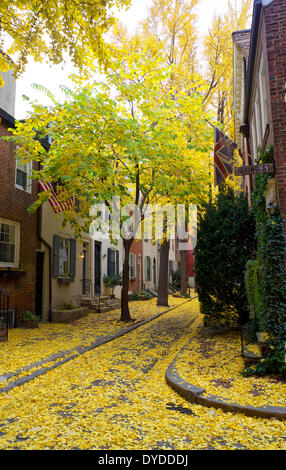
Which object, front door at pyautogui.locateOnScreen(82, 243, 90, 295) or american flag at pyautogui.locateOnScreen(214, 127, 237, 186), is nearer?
american flag at pyautogui.locateOnScreen(214, 127, 237, 186)

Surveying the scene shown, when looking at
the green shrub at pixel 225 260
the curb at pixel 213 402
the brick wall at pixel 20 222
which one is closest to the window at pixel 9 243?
the brick wall at pixel 20 222

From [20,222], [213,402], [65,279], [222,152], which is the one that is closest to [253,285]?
[213,402]

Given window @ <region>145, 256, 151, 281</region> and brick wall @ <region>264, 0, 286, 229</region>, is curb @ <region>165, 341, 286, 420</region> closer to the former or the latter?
brick wall @ <region>264, 0, 286, 229</region>

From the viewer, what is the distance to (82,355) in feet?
25.7

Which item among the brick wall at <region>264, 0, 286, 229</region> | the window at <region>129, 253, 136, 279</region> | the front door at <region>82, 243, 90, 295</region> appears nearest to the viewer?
the brick wall at <region>264, 0, 286, 229</region>

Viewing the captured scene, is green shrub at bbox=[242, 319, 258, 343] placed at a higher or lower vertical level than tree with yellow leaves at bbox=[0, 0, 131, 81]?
lower

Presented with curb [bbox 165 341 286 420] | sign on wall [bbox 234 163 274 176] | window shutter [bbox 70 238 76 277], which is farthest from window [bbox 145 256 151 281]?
curb [bbox 165 341 286 420]

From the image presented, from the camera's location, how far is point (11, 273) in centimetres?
1056

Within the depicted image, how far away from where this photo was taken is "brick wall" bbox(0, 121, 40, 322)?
35.1ft

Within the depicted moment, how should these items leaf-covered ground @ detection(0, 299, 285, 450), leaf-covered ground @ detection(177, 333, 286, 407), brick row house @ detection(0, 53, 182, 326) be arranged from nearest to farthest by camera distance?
leaf-covered ground @ detection(0, 299, 285, 450), leaf-covered ground @ detection(177, 333, 286, 407), brick row house @ detection(0, 53, 182, 326)

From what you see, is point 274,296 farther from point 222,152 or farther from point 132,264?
point 132,264

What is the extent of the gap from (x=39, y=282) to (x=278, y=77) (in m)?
10.3

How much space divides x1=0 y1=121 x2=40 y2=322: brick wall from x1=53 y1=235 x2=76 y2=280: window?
1032mm
